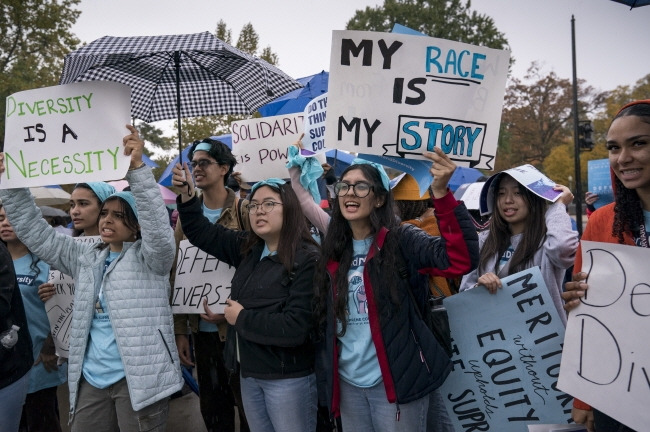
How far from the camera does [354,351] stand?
263 cm

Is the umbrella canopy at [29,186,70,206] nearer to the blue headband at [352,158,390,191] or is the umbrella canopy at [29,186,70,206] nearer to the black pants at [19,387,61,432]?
the black pants at [19,387,61,432]

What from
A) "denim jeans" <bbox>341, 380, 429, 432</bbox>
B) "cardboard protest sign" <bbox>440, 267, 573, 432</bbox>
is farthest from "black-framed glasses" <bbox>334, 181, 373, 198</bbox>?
"denim jeans" <bbox>341, 380, 429, 432</bbox>

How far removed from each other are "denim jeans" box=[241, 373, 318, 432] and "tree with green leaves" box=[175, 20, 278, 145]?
11.9 metres

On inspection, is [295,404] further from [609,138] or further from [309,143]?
[309,143]

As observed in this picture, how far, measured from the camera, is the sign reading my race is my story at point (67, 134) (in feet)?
9.52

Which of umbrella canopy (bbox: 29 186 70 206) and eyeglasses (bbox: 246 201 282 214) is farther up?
eyeglasses (bbox: 246 201 282 214)

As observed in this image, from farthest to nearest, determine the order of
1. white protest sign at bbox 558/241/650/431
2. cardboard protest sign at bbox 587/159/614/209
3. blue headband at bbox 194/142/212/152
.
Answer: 1. cardboard protest sign at bbox 587/159/614/209
2. blue headband at bbox 194/142/212/152
3. white protest sign at bbox 558/241/650/431

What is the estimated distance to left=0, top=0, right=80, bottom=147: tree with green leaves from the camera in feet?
59.7

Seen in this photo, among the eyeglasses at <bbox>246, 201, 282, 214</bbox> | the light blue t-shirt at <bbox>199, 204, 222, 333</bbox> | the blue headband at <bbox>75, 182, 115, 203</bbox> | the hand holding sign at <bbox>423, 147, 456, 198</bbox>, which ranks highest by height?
the hand holding sign at <bbox>423, 147, 456, 198</bbox>

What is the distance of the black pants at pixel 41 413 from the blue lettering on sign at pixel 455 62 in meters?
3.36

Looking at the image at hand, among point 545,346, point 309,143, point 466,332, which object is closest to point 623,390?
point 545,346

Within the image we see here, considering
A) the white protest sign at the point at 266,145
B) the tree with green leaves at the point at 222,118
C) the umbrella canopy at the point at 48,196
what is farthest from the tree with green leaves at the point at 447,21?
the white protest sign at the point at 266,145

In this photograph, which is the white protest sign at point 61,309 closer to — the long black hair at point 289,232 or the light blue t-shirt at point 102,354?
the light blue t-shirt at point 102,354

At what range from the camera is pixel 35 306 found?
3.68 m
